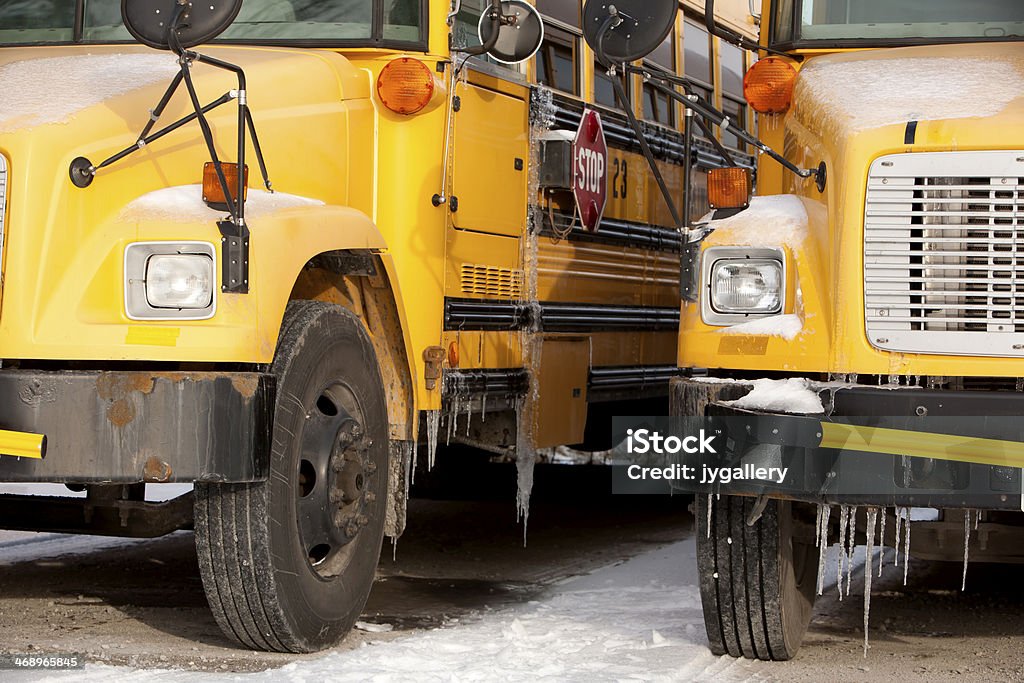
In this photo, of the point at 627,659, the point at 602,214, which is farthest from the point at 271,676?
the point at 602,214

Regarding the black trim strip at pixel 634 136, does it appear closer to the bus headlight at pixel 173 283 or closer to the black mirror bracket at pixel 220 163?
the black mirror bracket at pixel 220 163

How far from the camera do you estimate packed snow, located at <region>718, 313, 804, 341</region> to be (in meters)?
4.76

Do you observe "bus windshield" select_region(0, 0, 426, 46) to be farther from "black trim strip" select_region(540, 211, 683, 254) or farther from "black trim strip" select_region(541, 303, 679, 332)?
"black trim strip" select_region(541, 303, 679, 332)

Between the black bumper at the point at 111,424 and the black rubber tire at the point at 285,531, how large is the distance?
1.07 feet

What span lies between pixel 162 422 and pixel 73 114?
100cm

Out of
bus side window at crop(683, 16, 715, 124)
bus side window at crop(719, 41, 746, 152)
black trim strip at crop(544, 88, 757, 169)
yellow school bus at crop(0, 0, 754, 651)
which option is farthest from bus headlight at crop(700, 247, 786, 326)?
bus side window at crop(719, 41, 746, 152)

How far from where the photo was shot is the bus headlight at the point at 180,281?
4.61 metres

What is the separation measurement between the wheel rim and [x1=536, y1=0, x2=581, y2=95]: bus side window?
207 centimetres

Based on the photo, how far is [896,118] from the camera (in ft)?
15.9

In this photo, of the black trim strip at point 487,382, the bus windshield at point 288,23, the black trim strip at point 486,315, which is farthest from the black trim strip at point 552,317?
the bus windshield at point 288,23

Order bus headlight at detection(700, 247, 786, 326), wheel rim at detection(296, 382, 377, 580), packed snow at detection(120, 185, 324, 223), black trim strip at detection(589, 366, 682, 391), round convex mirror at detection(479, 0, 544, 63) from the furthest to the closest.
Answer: black trim strip at detection(589, 366, 682, 391)
round convex mirror at detection(479, 0, 544, 63)
wheel rim at detection(296, 382, 377, 580)
bus headlight at detection(700, 247, 786, 326)
packed snow at detection(120, 185, 324, 223)

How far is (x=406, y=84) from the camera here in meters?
5.77

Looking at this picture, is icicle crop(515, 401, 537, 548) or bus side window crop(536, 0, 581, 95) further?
bus side window crop(536, 0, 581, 95)

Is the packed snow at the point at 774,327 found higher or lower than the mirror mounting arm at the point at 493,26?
lower
